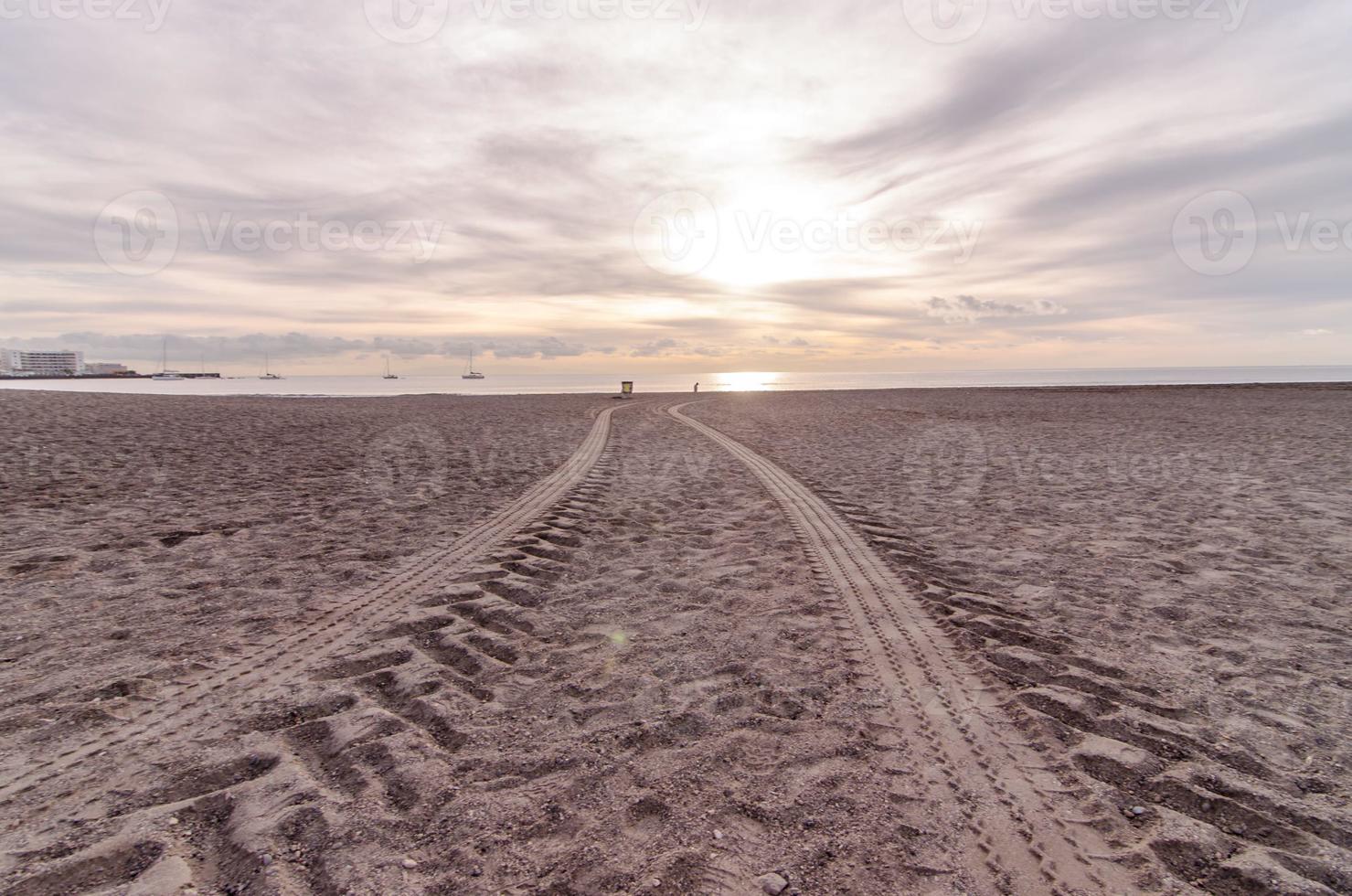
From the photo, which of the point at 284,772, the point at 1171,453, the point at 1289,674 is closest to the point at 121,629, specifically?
the point at 284,772

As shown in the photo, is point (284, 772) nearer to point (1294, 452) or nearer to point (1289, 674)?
point (1289, 674)

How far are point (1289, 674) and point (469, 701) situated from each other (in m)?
6.03

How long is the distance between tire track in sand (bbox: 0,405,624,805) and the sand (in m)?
0.03

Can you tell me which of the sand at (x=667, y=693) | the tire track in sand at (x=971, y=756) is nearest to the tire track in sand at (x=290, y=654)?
the sand at (x=667, y=693)

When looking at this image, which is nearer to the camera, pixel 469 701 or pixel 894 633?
pixel 469 701

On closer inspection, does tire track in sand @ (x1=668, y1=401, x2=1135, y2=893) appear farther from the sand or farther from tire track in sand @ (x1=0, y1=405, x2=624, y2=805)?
tire track in sand @ (x1=0, y1=405, x2=624, y2=805)

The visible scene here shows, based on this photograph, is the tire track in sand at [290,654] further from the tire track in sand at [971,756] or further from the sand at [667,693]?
the tire track in sand at [971,756]

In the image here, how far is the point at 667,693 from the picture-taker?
436 centimetres

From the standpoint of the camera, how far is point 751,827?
3033 millimetres

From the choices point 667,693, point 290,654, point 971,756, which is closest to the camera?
point 971,756

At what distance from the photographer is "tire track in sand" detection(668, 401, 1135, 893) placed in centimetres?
278

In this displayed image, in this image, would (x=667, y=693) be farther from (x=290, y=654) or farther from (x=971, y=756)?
(x=290, y=654)

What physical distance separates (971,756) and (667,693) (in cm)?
193

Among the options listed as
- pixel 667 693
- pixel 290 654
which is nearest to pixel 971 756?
pixel 667 693
